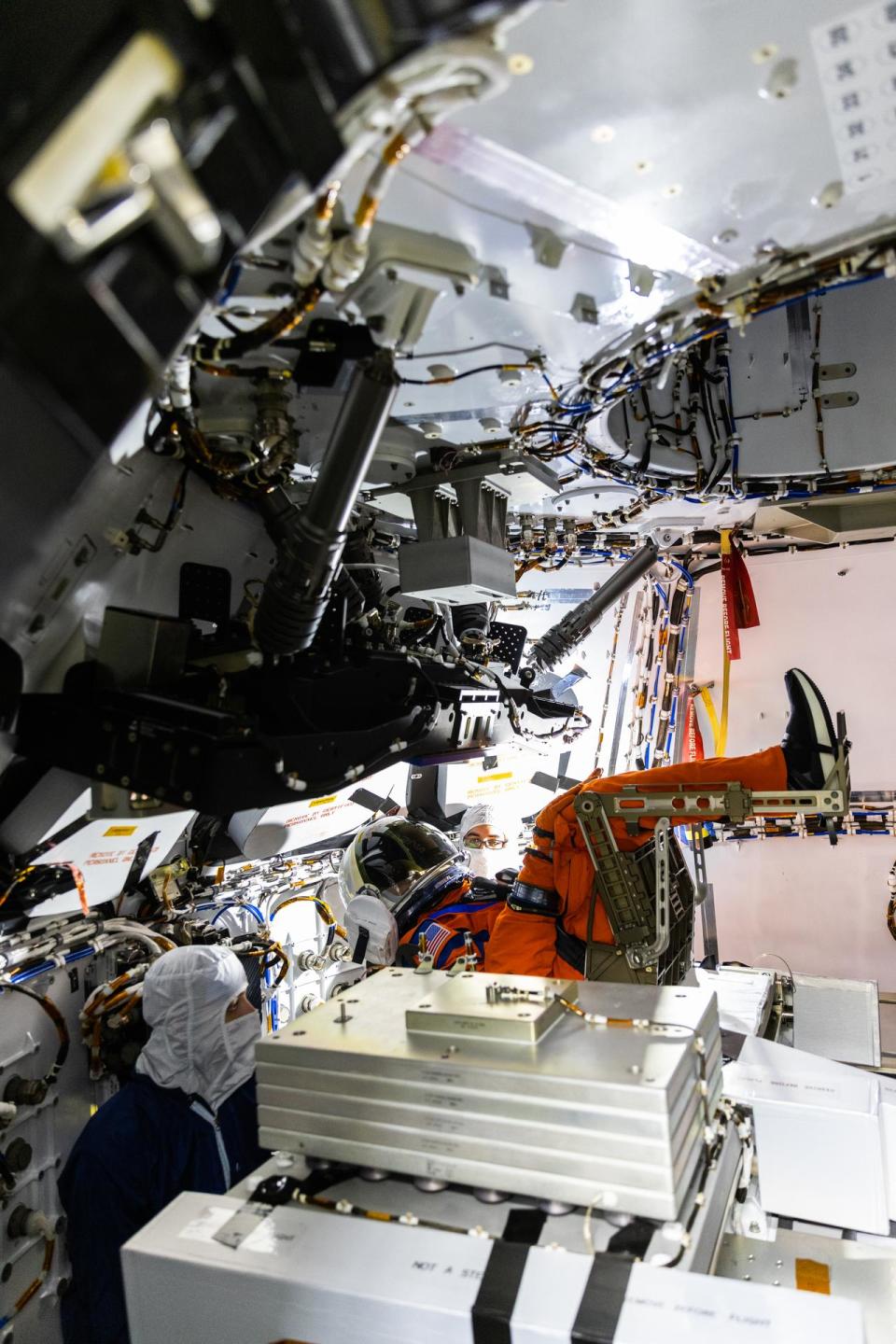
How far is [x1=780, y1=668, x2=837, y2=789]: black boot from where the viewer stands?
3664 mm

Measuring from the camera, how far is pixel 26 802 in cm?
262

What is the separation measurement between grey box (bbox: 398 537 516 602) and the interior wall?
4.41 metres

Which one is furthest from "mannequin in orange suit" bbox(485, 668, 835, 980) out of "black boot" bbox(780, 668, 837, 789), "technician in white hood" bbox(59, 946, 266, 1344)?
"technician in white hood" bbox(59, 946, 266, 1344)

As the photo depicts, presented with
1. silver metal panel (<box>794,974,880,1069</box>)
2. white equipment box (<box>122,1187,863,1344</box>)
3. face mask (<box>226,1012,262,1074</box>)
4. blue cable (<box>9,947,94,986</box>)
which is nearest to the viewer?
white equipment box (<box>122,1187,863,1344</box>)

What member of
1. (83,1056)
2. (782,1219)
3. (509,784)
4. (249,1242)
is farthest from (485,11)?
(509,784)

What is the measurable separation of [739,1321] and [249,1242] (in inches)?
37.0

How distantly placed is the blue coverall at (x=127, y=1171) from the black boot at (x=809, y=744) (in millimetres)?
2562

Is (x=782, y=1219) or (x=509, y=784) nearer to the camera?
(x=782, y=1219)

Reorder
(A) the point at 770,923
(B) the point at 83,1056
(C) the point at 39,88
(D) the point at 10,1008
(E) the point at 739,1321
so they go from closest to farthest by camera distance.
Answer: (C) the point at 39,88
(E) the point at 739,1321
(D) the point at 10,1008
(B) the point at 83,1056
(A) the point at 770,923

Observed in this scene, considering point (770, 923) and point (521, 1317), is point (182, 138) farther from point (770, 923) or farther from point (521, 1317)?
point (770, 923)

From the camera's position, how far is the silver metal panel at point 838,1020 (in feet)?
13.6

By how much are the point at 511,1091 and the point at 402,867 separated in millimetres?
3439

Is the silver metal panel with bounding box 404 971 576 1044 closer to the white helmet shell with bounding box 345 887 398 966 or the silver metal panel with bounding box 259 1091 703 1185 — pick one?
the silver metal panel with bounding box 259 1091 703 1185

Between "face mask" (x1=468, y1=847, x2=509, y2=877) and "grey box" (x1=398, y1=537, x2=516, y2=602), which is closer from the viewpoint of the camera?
"grey box" (x1=398, y1=537, x2=516, y2=602)
